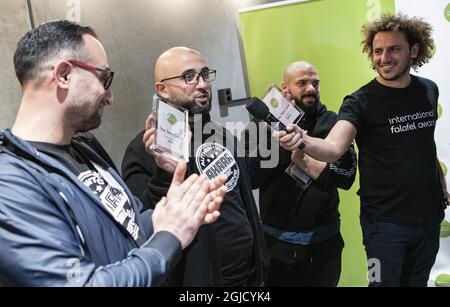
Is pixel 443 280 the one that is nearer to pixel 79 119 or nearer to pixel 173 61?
pixel 173 61

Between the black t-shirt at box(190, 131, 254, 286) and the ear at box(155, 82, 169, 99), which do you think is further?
the ear at box(155, 82, 169, 99)

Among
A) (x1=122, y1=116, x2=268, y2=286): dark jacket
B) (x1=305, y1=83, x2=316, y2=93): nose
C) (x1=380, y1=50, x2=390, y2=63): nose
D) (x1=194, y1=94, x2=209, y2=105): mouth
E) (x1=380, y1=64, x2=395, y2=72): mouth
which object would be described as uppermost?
(x1=380, y1=50, x2=390, y2=63): nose

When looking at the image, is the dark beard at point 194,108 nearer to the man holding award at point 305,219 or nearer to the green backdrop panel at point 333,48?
the man holding award at point 305,219

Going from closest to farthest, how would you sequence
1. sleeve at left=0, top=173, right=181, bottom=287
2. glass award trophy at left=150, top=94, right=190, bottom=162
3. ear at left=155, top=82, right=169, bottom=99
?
sleeve at left=0, top=173, right=181, bottom=287
glass award trophy at left=150, top=94, right=190, bottom=162
ear at left=155, top=82, right=169, bottom=99

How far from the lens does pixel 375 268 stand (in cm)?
→ 202

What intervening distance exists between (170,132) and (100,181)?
27cm

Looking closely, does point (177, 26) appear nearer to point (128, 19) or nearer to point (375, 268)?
point (128, 19)

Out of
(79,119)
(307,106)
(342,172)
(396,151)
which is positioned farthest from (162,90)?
(396,151)

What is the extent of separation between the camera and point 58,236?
2.70 ft

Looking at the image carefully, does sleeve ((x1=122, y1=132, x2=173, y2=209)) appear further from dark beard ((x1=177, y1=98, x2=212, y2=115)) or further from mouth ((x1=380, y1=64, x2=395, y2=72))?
mouth ((x1=380, y1=64, x2=395, y2=72))

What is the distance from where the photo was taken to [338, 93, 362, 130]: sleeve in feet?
6.46

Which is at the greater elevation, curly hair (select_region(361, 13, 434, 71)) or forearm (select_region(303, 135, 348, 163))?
curly hair (select_region(361, 13, 434, 71))

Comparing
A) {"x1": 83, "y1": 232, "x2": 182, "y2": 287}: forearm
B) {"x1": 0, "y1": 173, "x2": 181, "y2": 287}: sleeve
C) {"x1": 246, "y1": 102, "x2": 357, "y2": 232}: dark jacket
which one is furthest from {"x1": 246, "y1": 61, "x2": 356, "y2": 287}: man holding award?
{"x1": 0, "y1": 173, "x2": 181, "y2": 287}: sleeve

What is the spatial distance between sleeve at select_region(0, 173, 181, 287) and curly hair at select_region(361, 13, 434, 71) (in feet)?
6.06
